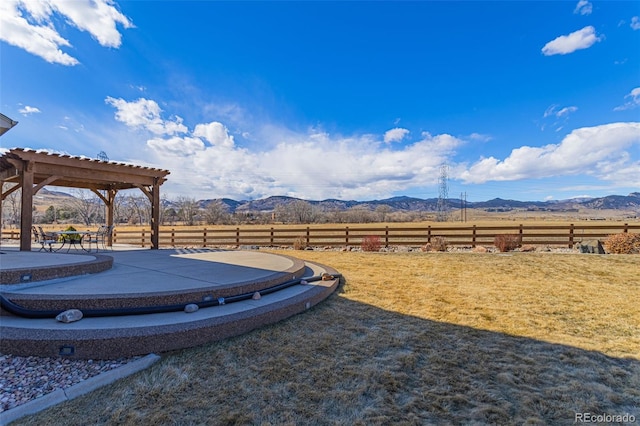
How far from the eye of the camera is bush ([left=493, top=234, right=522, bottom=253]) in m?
11.3

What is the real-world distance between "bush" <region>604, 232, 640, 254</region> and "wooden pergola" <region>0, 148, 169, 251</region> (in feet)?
50.7

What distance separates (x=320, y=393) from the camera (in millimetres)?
2104

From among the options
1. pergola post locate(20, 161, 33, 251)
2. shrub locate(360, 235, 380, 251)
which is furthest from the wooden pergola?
shrub locate(360, 235, 380, 251)

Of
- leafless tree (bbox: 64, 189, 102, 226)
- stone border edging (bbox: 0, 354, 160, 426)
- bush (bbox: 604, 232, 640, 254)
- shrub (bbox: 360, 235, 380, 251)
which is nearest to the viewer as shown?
stone border edging (bbox: 0, 354, 160, 426)

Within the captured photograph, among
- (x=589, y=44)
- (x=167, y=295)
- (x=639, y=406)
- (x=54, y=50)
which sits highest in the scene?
(x=589, y=44)

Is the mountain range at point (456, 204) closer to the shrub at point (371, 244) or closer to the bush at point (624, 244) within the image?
the shrub at point (371, 244)

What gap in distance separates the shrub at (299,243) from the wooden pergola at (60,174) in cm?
556

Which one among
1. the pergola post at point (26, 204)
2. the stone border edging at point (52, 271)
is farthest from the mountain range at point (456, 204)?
the stone border edging at point (52, 271)

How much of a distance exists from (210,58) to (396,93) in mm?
9246

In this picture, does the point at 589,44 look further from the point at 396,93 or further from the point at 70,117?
the point at 70,117

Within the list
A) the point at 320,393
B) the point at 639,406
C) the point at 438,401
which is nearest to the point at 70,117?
the point at 320,393

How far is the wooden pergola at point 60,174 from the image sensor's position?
22.1 feet

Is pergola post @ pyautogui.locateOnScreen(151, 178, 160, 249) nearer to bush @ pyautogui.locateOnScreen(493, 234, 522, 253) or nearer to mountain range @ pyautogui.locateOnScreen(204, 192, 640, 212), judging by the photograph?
bush @ pyautogui.locateOnScreen(493, 234, 522, 253)

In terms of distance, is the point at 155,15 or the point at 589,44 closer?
the point at 155,15
